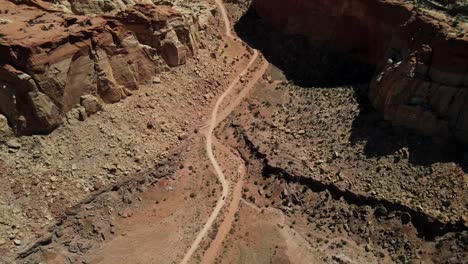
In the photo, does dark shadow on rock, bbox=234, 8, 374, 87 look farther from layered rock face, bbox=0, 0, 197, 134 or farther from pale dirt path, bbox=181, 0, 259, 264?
layered rock face, bbox=0, 0, 197, 134

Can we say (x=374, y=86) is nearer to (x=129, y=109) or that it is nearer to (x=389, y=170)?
(x=389, y=170)

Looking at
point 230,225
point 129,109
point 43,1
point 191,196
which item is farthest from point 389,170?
point 43,1

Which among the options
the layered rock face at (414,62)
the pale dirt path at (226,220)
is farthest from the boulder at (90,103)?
the layered rock face at (414,62)

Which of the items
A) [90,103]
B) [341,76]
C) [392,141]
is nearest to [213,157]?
[90,103]

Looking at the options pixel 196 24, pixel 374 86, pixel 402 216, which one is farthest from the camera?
pixel 196 24

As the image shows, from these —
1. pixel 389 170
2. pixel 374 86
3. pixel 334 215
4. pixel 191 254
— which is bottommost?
pixel 191 254

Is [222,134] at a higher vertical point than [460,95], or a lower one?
lower

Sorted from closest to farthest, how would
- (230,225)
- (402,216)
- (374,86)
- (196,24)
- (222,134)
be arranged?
(402,216), (230,225), (374,86), (222,134), (196,24)

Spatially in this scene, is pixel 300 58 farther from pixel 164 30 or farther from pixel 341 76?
pixel 164 30

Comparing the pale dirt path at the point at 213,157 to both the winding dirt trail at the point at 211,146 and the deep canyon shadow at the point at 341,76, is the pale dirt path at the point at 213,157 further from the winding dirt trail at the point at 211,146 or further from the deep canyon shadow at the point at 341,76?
the deep canyon shadow at the point at 341,76
